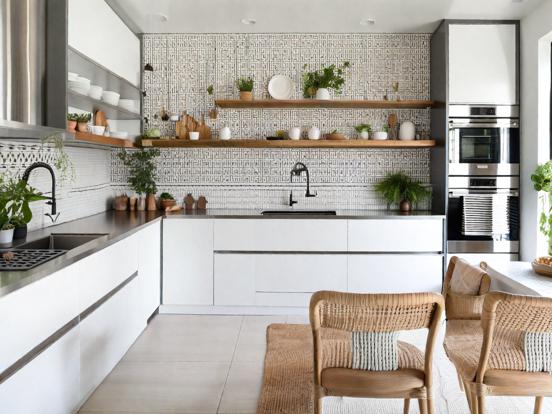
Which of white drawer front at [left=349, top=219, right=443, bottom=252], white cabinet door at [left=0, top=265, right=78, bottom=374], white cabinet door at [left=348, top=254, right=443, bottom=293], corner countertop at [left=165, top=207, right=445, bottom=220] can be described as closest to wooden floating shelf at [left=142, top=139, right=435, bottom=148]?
corner countertop at [left=165, top=207, right=445, bottom=220]

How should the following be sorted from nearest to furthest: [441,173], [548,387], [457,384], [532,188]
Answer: [548,387], [457,384], [532,188], [441,173]

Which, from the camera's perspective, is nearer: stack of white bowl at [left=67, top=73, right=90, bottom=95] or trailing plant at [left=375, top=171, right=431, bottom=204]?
stack of white bowl at [left=67, top=73, right=90, bottom=95]

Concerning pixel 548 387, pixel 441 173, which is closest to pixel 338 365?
pixel 548 387

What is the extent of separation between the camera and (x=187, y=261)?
15.0 feet

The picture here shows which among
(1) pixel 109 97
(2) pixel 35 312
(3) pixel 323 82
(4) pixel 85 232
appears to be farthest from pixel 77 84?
(3) pixel 323 82

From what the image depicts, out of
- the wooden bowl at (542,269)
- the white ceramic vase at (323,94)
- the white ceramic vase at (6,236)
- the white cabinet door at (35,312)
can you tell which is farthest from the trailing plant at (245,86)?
the wooden bowl at (542,269)

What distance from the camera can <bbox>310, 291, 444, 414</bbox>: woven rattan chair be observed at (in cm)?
191

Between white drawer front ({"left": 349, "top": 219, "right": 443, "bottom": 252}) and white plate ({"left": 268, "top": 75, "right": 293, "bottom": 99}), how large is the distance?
1364mm

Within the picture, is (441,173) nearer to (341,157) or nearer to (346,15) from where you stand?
(341,157)

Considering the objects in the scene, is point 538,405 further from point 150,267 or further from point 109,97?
point 109,97

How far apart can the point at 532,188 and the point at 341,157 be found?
1.62 meters

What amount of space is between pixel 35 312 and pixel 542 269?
7.47 ft

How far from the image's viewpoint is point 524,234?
455 cm

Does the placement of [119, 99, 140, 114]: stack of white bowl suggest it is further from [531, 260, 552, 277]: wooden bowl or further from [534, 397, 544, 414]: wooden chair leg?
[534, 397, 544, 414]: wooden chair leg
